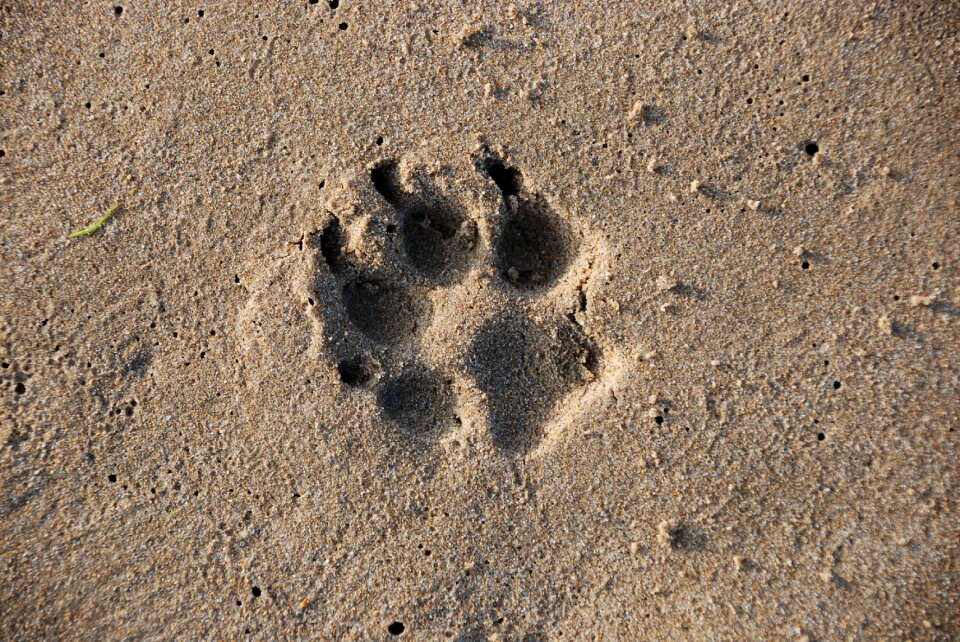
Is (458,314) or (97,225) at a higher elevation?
(97,225)

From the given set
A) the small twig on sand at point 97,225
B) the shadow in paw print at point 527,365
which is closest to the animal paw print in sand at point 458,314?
the shadow in paw print at point 527,365

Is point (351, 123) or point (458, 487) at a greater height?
point (351, 123)

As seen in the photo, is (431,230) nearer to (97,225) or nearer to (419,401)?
(419,401)

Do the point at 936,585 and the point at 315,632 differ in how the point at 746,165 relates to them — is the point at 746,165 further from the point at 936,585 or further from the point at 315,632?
the point at 315,632

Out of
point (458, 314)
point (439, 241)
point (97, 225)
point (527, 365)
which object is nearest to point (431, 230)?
point (439, 241)

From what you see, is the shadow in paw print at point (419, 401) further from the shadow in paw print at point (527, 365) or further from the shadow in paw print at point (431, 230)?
the shadow in paw print at point (431, 230)

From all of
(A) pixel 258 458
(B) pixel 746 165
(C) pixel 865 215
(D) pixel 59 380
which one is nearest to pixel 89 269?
(D) pixel 59 380

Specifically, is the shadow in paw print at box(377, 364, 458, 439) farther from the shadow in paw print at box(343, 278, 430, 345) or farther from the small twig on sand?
the small twig on sand
